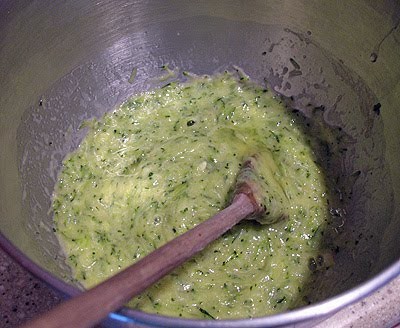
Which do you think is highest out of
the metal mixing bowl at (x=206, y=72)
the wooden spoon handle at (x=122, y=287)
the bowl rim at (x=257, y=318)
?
the metal mixing bowl at (x=206, y=72)

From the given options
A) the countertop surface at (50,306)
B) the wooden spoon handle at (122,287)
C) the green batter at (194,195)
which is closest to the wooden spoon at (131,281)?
the wooden spoon handle at (122,287)

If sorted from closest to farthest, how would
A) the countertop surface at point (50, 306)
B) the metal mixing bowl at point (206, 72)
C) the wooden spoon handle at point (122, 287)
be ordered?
the wooden spoon handle at point (122, 287), the countertop surface at point (50, 306), the metal mixing bowl at point (206, 72)

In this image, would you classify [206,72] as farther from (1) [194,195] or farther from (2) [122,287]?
(2) [122,287]

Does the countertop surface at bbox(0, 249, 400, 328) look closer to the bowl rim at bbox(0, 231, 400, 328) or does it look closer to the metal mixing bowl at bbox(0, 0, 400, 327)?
the metal mixing bowl at bbox(0, 0, 400, 327)

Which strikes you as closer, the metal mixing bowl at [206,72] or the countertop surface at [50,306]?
the countertop surface at [50,306]

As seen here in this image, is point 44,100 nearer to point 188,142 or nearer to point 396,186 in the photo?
point 188,142

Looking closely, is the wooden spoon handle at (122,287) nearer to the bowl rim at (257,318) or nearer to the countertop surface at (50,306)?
the bowl rim at (257,318)

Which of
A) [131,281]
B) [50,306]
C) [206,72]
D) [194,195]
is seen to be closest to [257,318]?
[131,281]
